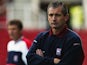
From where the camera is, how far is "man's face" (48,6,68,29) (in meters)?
6.46

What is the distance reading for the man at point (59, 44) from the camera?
6500 millimetres

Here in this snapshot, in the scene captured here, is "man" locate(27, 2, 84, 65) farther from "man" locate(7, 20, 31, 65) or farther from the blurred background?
the blurred background

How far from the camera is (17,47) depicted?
Answer: 350 inches

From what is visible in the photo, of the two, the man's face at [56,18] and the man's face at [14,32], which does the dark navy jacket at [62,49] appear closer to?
the man's face at [56,18]

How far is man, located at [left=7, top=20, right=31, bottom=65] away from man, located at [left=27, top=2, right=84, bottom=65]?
2.03 metres

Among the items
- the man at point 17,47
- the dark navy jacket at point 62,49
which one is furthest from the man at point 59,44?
the man at point 17,47

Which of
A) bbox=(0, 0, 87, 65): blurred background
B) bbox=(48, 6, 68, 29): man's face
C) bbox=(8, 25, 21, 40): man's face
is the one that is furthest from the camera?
bbox=(0, 0, 87, 65): blurred background

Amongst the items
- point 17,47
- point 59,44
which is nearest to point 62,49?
point 59,44

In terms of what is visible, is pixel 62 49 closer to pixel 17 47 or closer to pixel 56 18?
pixel 56 18

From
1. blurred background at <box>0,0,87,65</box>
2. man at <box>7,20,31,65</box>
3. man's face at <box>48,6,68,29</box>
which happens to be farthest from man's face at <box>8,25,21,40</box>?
blurred background at <box>0,0,87,65</box>

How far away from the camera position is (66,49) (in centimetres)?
652

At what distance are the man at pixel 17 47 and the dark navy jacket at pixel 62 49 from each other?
6.51 ft

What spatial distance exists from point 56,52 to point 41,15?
15328mm

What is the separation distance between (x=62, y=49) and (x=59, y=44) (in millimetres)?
74
